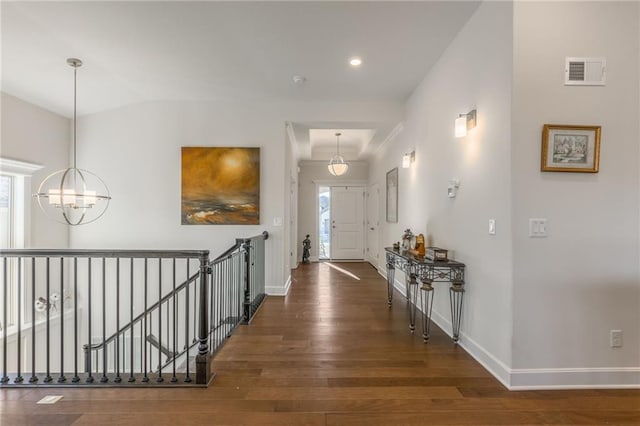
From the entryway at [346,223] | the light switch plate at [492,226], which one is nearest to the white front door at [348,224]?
the entryway at [346,223]

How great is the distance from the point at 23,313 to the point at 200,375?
149 inches

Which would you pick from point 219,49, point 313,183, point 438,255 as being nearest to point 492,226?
point 438,255

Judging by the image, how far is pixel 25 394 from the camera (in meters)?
2.08

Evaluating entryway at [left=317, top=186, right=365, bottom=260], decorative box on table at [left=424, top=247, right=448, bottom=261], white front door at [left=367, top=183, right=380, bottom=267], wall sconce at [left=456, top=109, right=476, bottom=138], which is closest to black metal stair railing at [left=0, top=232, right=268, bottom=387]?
decorative box on table at [left=424, top=247, right=448, bottom=261]

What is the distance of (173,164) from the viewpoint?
15.5 feet

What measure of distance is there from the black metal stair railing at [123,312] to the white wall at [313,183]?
3559mm

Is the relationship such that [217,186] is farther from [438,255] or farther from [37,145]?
[438,255]

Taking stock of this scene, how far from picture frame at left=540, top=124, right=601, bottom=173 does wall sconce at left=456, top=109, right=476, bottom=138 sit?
2.11ft

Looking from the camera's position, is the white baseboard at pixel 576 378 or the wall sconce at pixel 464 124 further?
the wall sconce at pixel 464 124

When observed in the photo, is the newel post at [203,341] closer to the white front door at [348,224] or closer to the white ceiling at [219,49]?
the white ceiling at [219,49]

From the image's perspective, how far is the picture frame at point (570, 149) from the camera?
216cm

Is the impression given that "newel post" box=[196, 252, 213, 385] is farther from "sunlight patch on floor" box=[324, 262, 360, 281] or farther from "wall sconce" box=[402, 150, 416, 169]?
"sunlight patch on floor" box=[324, 262, 360, 281]

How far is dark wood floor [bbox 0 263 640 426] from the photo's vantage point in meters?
1.85

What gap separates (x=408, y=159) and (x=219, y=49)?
283 cm
